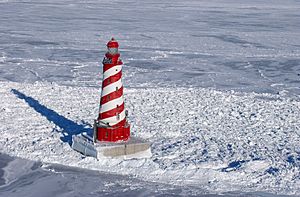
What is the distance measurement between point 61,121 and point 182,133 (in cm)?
186

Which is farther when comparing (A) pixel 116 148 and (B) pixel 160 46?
(B) pixel 160 46

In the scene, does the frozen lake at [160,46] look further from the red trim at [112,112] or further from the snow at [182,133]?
the red trim at [112,112]

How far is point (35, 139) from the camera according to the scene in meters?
8.39

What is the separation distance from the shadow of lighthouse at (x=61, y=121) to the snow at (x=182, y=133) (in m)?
0.01

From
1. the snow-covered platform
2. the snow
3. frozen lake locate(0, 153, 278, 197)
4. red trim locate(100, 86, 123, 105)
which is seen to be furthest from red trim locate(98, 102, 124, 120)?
frozen lake locate(0, 153, 278, 197)

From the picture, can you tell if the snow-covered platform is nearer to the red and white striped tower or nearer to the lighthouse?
the lighthouse

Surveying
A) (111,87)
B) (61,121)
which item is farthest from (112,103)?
(61,121)

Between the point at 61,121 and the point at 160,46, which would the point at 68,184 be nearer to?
the point at 61,121

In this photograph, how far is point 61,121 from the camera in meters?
9.48

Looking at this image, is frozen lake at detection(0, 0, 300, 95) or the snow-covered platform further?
frozen lake at detection(0, 0, 300, 95)

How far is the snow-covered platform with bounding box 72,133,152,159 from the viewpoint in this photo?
756cm

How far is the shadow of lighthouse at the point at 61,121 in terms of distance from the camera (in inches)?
346

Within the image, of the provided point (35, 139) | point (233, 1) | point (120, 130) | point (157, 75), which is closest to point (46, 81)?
point (157, 75)

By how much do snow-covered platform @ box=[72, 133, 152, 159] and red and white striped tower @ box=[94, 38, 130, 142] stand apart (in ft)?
0.38
